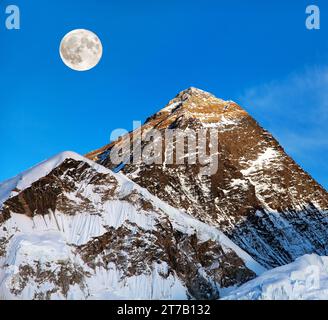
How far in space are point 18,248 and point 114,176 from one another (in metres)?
40.0

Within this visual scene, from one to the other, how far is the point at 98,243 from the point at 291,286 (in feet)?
260

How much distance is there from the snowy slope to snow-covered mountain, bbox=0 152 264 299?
202 feet

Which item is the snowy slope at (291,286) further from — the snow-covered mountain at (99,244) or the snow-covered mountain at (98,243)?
the snow-covered mountain at (98,243)

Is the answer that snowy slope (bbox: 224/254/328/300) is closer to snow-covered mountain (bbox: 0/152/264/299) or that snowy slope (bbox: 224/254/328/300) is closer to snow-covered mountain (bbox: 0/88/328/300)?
snow-covered mountain (bbox: 0/88/328/300)

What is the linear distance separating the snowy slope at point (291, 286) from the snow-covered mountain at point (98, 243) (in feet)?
202

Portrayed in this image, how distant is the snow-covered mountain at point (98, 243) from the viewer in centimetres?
15600

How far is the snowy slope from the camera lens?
317ft

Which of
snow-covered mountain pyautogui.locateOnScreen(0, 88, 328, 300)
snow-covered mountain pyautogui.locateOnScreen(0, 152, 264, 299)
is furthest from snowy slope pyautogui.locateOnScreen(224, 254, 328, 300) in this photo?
snow-covered mountain pyautogui.locateOnScreen(0, 152, 264, 299)

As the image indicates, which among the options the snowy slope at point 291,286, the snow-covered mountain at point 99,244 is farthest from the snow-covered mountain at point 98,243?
the snowy slope at point 291,286

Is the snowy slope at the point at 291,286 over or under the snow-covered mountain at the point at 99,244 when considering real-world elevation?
under

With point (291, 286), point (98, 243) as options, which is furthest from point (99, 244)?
point (291, 286)

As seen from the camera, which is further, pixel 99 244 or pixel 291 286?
pixel 99 244

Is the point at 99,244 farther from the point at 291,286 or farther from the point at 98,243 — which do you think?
the point at 291,286

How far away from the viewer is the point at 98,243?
170m
